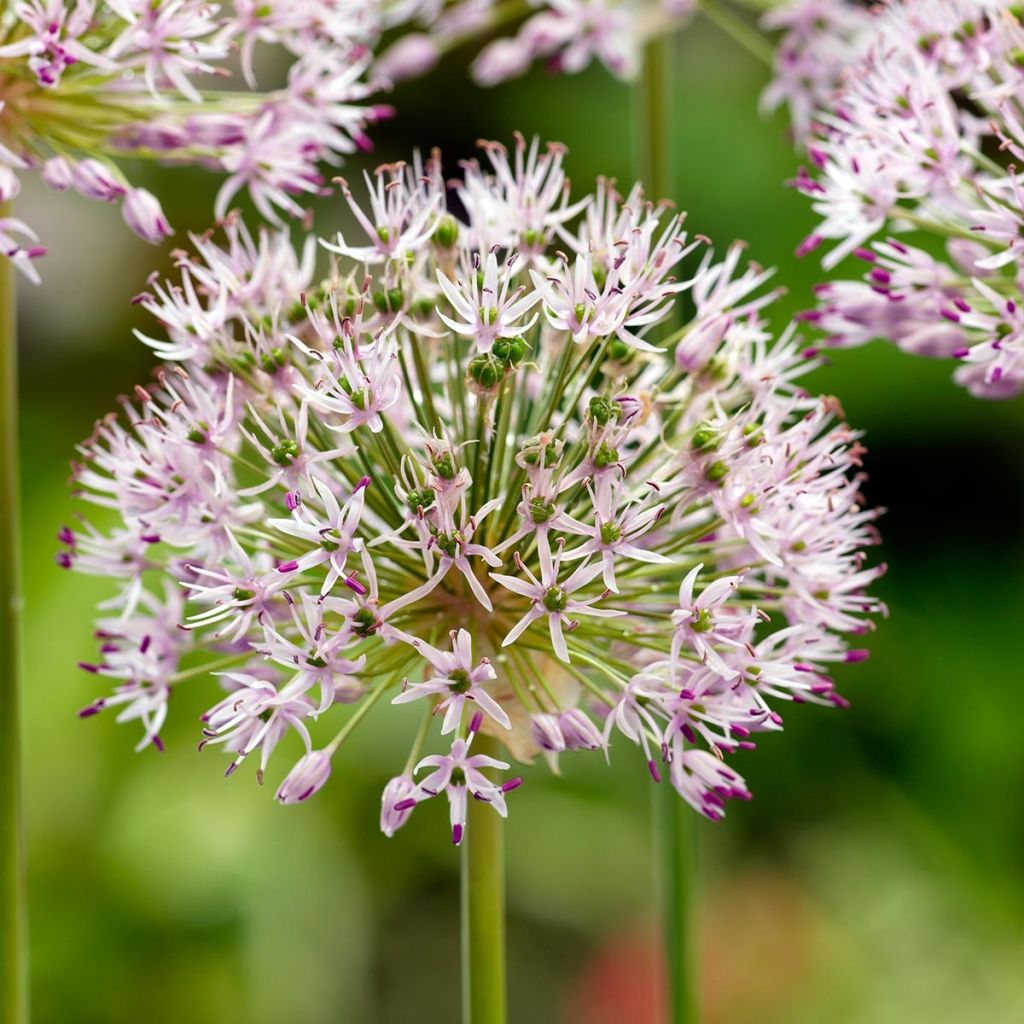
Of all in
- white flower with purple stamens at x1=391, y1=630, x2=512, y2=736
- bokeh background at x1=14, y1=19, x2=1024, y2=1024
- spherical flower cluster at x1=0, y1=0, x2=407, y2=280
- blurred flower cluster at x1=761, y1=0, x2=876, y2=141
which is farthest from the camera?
bokeh background at x1=14, y1=19, x2=1024, y2=1024

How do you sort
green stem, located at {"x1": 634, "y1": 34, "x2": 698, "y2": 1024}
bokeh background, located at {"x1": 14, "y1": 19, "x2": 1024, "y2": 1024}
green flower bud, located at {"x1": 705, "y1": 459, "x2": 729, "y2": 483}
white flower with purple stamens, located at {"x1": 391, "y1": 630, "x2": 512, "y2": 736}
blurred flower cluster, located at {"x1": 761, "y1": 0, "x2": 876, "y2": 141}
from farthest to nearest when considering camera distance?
bokeh background, located at {"x1": 14, "y1": 19, "x2": 1024, "y2": 1024}, blurred flower cluster, located at {"x1": 761, "y1": 0, "x2": 876, "y2": 141}, green stem, located at {"x1": 634, "y1": 34, "x2": 698, "y2": 1024}, green flower bud, located at {"x1": 705, "y1": 459, "x2": 729, "y2": 483}, white flower with purple stamens, located at {"x1": 391, "y1": 630, "x2": 512, "y2": 736}

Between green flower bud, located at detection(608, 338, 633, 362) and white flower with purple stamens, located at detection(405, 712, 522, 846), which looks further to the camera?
green flower bud, located at detection(608, 338, 633, 362)

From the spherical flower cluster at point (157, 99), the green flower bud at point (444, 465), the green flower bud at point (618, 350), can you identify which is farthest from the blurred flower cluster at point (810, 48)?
the green flower bud at point (444, 465)

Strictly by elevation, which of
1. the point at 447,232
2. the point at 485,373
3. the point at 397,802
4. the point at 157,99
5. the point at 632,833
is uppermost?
the point at 157,99

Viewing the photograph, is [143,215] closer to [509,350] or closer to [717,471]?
[509,350]

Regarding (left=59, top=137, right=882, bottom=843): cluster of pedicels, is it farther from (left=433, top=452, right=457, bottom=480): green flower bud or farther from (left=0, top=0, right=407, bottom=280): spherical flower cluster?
(left=0, top=0, right=407, bottom=280): spherical flower cluster

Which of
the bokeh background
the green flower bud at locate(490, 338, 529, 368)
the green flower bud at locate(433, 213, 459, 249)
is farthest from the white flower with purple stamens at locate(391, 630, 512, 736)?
the bokeh background

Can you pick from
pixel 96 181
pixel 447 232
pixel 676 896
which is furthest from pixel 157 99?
pixel 676 896
